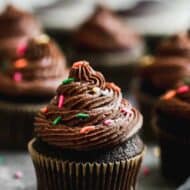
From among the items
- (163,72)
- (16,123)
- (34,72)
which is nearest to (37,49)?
(34,72)

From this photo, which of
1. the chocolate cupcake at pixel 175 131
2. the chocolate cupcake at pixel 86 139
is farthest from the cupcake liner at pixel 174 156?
the chocolate cupcake at pixel 86 139

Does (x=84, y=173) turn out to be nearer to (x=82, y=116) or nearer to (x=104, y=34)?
(x=82, y=116)

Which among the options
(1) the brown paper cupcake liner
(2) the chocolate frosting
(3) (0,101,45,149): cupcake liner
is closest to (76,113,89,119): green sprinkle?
(1) the brown paper cupcake liner

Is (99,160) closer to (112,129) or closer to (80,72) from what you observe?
(112,129)

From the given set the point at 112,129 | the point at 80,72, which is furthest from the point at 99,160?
the point at 80,72

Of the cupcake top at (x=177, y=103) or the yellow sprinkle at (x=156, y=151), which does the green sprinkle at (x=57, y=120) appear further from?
the yellow sprinkle at (x=156, y=151)

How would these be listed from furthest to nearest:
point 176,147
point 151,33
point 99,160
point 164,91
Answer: point 151,33 → point 164,91 → point 176,147 → point 99,160
